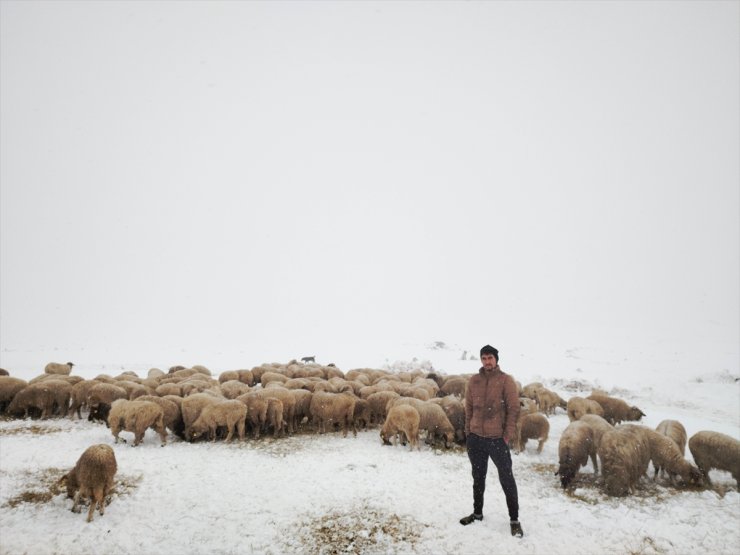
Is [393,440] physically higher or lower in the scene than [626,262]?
lower

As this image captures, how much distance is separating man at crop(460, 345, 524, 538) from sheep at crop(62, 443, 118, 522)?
560 cm

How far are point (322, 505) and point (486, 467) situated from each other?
114 inches

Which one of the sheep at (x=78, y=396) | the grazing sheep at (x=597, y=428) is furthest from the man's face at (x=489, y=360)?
the sheep at (x=78, y=396)

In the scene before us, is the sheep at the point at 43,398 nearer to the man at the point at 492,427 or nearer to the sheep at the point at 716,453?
the man at the point at 492,427

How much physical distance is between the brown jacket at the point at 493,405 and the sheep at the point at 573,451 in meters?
2.75

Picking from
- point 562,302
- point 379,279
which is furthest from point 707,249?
point 379,279

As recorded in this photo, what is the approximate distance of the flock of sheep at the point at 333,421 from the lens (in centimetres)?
746

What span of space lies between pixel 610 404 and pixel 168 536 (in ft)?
48.0

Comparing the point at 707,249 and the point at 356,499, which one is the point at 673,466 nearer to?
the point at 356,499

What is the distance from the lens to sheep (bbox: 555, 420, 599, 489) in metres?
7.60

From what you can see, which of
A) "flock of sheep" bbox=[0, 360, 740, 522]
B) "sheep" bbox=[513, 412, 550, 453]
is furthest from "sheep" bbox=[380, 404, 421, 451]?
"sheep" bbox=[513, 412, 550, 453]

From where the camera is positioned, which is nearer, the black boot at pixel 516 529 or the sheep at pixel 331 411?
the black boot at pixel 516 529

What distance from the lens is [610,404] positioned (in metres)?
14.0

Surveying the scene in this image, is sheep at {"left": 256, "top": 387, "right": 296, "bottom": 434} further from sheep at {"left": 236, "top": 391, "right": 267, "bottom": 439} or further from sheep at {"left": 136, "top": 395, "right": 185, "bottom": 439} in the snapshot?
sheep at {"left": 136, "top": 395, "right": 185, "bottom": 439}
